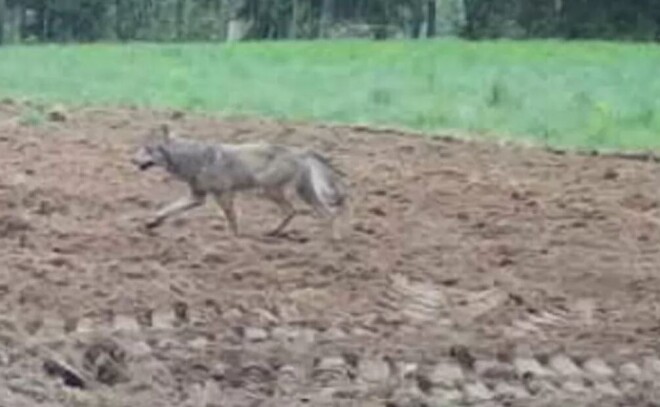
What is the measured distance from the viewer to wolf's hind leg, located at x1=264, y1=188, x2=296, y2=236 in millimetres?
10578

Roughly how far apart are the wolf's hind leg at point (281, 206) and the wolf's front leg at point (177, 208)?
35 cm

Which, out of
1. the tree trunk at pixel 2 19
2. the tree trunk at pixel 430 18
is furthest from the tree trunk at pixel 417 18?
the tree trunk at pixel 2 19

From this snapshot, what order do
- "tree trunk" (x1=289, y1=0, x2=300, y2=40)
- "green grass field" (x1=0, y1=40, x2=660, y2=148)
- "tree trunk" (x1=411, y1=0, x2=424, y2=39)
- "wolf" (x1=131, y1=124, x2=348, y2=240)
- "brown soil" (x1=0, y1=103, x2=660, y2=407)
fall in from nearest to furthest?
1. "brown soil" (x1=0, y1=103, x2=660, y2=407)
2. "wolf" (x1=131, y1=124, x2=348, y2=240)
3. "green grass field" (x1=0, y1=40, x2=660, y2=148)
4. "tree trunk" (x1=289, y1=0, x2=300, y2=40)
5. "tree trunk" (x1=411, y1=0, x2=424, y2=39)

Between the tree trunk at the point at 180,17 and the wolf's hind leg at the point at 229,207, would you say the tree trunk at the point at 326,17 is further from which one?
the wolf's hind leg at the point at 229,207

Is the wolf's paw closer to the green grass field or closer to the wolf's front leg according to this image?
the wolf's front leg

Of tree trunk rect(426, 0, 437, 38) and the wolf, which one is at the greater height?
the wolf

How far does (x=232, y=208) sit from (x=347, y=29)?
26600 mm

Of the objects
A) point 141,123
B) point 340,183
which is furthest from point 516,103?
point 340,183

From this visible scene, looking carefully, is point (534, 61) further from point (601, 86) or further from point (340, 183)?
point (340, 183)

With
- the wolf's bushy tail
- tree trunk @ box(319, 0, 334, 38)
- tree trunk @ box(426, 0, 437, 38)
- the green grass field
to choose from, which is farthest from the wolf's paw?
tree trunk @ box(426, 0, 437, 38)

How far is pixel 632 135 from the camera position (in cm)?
1576

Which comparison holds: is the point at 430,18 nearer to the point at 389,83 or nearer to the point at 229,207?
the point at 389,83

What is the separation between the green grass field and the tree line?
507cm

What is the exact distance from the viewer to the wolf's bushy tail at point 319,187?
1056 cm
